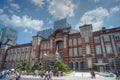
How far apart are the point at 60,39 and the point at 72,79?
67.4 ft

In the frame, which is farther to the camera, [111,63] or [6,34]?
[6,34]

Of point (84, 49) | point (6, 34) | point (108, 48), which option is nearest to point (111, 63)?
point (108, 48)

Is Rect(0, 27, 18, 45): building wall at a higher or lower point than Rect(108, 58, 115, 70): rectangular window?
higher

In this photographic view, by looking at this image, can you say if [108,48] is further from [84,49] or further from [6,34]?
[6,34]

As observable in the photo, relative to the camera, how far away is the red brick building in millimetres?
28594

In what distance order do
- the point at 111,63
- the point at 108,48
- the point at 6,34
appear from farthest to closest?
the point at 6,34 < the point at 108,48 < the point at 111,63

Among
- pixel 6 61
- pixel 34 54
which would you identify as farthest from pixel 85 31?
pixel 6 61

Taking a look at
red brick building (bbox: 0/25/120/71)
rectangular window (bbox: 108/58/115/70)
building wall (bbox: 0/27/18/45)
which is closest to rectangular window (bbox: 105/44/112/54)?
red brick building (bbox: 0/25/120/71)

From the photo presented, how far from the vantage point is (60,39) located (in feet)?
124

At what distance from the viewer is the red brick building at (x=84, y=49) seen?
28594mm

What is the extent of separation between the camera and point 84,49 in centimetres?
3173

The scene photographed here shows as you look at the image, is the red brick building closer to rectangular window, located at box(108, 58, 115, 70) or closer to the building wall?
rectangular window, located at box(108, 58, 115, 70)

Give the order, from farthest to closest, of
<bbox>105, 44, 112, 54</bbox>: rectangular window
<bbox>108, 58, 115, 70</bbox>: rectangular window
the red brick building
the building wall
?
1. the building wall
2. <bbox>105, 44, 112, 54</bbox>: rectangular window
3. the red brick building
4. <bbox>108, 58, 115, 70</bbox>: rectangular window

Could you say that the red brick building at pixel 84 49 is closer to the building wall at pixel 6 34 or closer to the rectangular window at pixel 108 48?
the rectangular window at pixel 108 48
